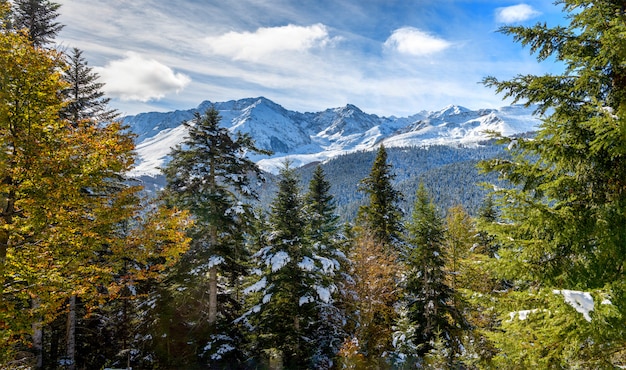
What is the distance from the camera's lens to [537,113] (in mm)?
7438

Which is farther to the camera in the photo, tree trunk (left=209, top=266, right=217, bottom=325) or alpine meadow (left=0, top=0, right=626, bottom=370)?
tree trunk (left=209, top=266, right=217, bottom=325)

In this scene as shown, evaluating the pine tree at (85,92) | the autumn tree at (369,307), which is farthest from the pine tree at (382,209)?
the pine tree at (85,92)

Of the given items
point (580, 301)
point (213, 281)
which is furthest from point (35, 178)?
point (213, 281)

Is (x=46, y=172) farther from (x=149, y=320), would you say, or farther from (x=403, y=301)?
(x=403, y=301)

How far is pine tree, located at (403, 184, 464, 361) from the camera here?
814 inches

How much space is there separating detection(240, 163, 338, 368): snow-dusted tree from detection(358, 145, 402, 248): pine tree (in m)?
9.52

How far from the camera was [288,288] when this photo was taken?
59.5 feet

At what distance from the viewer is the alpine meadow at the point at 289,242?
5898 millimetres

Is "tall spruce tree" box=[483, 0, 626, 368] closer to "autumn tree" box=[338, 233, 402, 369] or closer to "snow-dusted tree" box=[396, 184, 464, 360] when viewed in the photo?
"autumn tree" box=[338, 233, 402, 369]

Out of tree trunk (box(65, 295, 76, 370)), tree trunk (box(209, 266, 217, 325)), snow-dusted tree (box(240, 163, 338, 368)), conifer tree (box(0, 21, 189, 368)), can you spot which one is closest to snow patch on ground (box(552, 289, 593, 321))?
conifer tree (box(0, 21, 189, 368))

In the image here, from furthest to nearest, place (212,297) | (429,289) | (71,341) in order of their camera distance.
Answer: (429,289), (212,297), (71,341)

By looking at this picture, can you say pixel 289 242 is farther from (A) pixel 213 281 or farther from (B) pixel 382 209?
(B) pixel 382 209

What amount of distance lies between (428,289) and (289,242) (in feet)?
31.5

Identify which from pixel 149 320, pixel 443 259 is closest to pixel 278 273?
pixel 149 320
